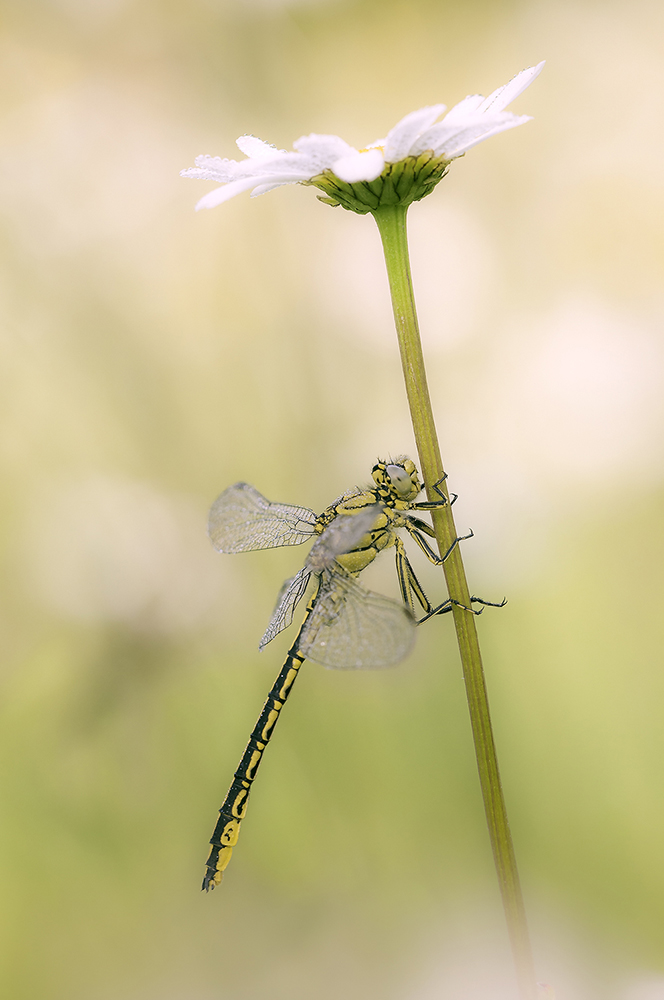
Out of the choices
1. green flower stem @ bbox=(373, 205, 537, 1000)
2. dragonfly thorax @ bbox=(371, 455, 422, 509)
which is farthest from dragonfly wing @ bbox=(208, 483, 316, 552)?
green flower stem @ bbox=(373, 205, 537, 1000)

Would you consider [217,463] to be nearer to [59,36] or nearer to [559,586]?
[559,586]

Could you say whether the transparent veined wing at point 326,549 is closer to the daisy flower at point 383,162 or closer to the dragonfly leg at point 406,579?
the dragonfly leg at point 406,579

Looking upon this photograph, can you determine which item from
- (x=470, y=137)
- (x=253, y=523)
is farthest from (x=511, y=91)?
(x=253, y=523)

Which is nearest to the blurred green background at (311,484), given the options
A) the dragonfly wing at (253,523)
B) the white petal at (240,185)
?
the dragonfly wing at (253,523)

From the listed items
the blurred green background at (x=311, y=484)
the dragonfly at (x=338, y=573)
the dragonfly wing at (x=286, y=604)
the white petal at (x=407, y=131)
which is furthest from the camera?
the blurred green background at (x=311, y=484)

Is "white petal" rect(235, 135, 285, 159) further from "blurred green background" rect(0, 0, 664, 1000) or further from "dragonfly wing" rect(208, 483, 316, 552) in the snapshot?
"blurred green background" rect(0, 0, 664, 1000)

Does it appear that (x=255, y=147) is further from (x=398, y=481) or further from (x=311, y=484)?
(x=311, y=484)
